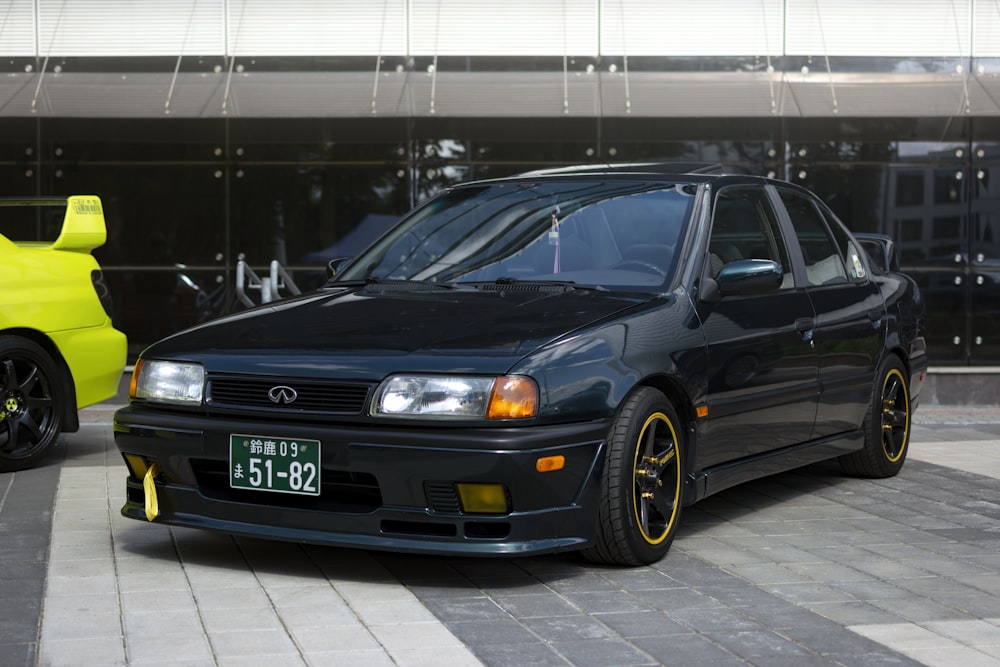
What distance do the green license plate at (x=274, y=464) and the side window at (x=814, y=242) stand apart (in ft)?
9.50

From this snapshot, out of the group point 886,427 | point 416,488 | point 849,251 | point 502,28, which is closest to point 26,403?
point 416,488

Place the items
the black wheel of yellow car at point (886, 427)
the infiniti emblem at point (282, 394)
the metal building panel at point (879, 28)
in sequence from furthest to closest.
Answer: the metal building panel at point (879, 28) < the black wheel of yellow car at point (886, 427) < the infiniti emblem at point (282, 394)

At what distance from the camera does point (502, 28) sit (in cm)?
1298

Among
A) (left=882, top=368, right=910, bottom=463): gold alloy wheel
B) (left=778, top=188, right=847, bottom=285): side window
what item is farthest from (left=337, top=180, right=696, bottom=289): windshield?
(left=882, top=368, right=910, bottom=463): gold alloy wheel

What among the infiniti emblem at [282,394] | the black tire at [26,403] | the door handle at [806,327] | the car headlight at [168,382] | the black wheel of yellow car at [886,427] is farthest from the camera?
the black tire at [26,403]

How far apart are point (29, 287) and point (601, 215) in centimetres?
359

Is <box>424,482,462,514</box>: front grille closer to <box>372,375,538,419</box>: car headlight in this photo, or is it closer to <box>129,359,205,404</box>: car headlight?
<box>372,375,538,419</box>: car headlight

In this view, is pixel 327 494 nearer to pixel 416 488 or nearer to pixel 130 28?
pixel 416 488

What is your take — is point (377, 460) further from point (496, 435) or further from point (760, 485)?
point (760, 485)

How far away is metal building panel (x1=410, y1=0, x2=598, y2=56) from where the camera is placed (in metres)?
12.9

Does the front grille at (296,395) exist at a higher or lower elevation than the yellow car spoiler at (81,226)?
lower

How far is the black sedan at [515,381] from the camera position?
4875 millimetres

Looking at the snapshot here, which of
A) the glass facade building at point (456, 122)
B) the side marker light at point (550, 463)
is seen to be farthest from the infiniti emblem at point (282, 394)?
the glass facade building at point (456, 122)

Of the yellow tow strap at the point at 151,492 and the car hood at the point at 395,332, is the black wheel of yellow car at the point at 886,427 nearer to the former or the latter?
the car hood at the point at 395,332
